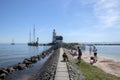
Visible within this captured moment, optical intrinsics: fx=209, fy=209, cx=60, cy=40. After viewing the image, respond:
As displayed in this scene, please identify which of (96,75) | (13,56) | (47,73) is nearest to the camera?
(96,75)

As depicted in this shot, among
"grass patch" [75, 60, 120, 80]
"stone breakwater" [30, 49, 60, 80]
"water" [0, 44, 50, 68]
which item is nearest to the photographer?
"stone breakwater" [30, 49, 60, 80]

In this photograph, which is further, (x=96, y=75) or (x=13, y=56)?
(x=13, y=56)

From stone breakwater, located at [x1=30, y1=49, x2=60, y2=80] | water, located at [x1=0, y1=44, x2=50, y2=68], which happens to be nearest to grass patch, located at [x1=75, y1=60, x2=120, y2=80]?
stone breakwater, located at [x1=30, y1=49, x2=60, y2=80]

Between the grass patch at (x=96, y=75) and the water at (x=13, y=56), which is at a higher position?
the grass patch at (x=96, y=75)

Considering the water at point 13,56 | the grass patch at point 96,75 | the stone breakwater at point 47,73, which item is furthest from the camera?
the water at point 13,56

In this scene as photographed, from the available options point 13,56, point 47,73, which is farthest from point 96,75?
point 13,56

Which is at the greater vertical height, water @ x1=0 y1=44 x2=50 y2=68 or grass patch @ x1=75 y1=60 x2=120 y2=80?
grass patch @ x1=75 y1=60 x2=120 y2=80

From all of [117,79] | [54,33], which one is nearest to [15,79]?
[117,79]

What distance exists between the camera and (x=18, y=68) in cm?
3117

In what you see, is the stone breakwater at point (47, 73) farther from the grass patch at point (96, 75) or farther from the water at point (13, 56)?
the water at point (13, 56)

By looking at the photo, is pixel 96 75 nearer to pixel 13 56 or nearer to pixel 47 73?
pixel 47 73

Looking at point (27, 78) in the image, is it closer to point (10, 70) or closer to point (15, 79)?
point (15, 79)

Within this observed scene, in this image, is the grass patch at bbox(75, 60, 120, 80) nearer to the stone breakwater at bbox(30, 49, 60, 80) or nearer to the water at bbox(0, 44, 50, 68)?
the stone breakwater at bbox(30, 49, 60, 80)

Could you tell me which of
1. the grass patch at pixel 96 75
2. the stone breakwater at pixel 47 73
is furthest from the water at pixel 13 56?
the grass patch at pixel 96 75
